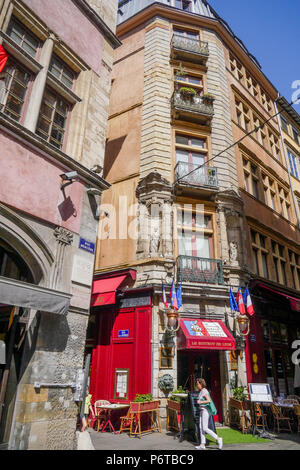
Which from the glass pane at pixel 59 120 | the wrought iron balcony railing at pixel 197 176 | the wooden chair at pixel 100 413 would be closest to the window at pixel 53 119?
the glass pane at pixel 59 120

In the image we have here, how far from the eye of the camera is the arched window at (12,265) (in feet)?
21.6

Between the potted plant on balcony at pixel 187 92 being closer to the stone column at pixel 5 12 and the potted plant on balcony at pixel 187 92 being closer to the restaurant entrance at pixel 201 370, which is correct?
the stone column at pixel 5 12

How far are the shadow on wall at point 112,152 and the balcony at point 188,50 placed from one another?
5.66 meters

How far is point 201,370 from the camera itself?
1068 cm

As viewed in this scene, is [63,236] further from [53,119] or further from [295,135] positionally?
[295,135]

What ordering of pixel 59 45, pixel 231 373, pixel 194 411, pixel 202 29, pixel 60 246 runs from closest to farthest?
pixel 60 246 → pixel 194 411 → pixel 59 45 → pixel 231 373 → pixel 202 29

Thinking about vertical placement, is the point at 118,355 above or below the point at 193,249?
below

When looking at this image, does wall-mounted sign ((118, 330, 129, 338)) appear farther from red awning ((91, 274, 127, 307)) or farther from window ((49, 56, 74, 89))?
window ((49, 56, 74, 89))

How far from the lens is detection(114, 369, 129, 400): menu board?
32.8 feet

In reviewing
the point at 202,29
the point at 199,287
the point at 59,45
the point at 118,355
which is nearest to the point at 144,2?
the point at 202,29

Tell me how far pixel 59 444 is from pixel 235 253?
29.9ft

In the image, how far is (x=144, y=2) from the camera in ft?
60.7

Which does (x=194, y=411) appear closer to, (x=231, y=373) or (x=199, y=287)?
(x=231, y=373)

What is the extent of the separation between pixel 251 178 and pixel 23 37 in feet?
40.5
